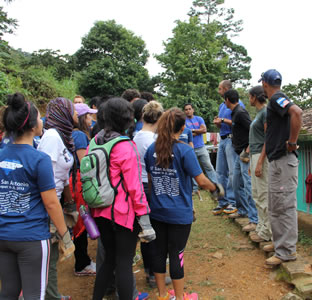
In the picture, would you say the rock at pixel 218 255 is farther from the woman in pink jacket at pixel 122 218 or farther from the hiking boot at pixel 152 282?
the woman in pink jacket at pixel 122 218

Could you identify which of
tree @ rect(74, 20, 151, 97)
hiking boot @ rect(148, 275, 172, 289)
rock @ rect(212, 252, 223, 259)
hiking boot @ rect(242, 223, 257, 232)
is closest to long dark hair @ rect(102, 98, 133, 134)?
hiking boot @ rect(148, 275, 172, 289)

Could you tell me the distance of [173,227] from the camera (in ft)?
9.33

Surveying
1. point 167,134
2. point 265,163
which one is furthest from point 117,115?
point 265,163

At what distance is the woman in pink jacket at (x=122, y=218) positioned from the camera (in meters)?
2.46

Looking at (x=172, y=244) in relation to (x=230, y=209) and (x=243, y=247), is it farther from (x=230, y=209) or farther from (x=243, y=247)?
(x=230, y=209)

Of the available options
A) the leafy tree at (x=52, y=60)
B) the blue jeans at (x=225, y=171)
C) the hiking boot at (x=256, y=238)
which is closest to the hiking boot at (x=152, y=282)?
the hiking boot at (x=256, y=238)

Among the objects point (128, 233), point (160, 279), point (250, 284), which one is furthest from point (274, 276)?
point (128, 233)

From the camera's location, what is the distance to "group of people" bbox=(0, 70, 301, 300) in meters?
2.09

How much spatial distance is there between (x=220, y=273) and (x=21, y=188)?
2.78 meters

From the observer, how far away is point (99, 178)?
2438 millimetres

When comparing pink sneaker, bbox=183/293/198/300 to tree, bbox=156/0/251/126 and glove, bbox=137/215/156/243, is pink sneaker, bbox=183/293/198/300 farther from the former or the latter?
tree, bbox=156/0/251/126

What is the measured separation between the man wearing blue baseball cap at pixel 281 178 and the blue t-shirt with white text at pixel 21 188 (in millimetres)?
2599

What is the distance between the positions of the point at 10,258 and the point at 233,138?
3953mm

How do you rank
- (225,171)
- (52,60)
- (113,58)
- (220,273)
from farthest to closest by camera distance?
(113,58) < (52,60) < (225,171) < (220,273)
